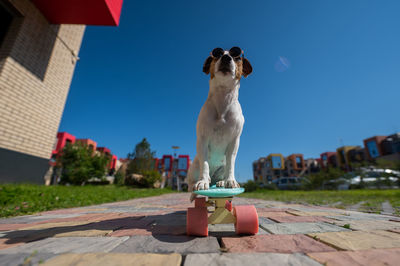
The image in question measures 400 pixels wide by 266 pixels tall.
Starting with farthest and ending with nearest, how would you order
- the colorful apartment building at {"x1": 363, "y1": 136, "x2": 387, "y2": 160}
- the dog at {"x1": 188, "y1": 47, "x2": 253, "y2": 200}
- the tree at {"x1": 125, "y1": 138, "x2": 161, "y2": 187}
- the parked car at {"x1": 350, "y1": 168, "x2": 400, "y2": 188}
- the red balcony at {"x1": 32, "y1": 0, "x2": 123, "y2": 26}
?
the colorful apartment building at {"x1": 363, "y1": 136, "x2": 387, "y2": 160} → the tree at {"x1": 125, "y1": 138, "x2": 161, "y2": 187} → the parked car at {"x1": 350, "y1": 168, "x2": 400, "y2": 188} → the red balcony at {"x1": 32, "y1": 0, "x2": 123, "y2": 26} → the dog at {"x1": 188, "y1": 47, "x2": 253, "y2": 200}

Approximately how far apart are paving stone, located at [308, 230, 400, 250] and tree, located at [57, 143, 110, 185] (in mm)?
15248

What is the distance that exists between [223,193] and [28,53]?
25.3 feet

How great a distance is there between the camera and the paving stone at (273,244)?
44.6 inches

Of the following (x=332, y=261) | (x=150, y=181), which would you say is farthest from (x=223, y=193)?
(x=150, y=181)

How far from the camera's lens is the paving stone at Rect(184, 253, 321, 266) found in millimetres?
938

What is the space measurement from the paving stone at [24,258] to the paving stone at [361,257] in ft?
5.21

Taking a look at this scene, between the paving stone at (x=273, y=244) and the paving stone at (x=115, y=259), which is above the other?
the paving stone at (x=273, y=244)

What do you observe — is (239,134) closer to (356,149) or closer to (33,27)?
(33,27)

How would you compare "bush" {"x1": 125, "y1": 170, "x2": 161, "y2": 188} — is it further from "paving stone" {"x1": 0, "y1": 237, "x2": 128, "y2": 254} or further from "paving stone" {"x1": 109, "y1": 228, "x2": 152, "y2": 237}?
"paving stone" {"x1": 0, "y1": 237, "x2": 128, "y2": 254}

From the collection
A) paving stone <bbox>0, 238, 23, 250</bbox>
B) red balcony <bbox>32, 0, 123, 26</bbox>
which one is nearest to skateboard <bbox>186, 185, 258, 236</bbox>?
paving stone <bbox>0, 238, 23, 250</bbox>

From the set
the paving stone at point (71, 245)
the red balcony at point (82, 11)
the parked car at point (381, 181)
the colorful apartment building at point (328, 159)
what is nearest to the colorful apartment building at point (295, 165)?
the colorful apartment building at point (328, 159)

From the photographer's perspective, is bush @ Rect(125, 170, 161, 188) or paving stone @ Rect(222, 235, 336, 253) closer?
paving stone @ Rect(222, 235, 336, 253)

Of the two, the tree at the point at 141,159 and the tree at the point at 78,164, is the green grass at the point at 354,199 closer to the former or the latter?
the tree at the point at 78,164

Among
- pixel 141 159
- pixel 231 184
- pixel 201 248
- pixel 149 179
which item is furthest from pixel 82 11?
pixel 141 159
